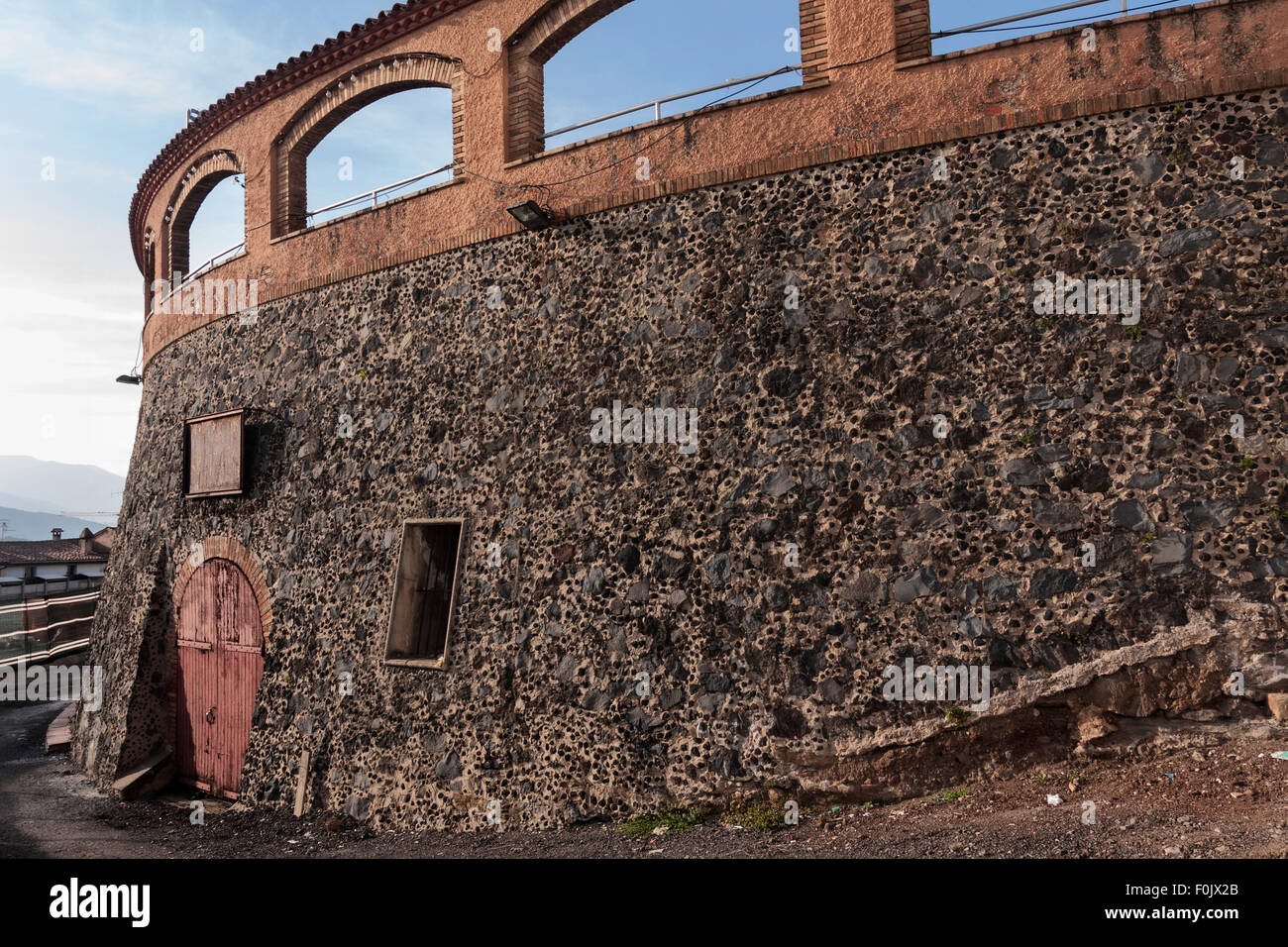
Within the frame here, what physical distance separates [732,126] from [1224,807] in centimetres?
630

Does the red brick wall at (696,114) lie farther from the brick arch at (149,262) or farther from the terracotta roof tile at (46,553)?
the terracotta roof tile at (46,553)

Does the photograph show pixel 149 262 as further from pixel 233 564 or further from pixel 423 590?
pixel 423 590

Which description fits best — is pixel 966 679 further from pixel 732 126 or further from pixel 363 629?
pixel 363 629

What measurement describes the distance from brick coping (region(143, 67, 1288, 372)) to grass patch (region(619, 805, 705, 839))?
5.36 m

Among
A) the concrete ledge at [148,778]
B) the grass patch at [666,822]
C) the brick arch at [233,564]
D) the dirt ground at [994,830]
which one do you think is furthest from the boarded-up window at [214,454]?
the grass patch at [666,822]

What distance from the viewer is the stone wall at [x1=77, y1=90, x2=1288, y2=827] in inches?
240

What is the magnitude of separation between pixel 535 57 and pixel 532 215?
204cm

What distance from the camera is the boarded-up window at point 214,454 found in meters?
11.1

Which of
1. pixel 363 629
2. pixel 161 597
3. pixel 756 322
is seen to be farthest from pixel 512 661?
pixel 161 597

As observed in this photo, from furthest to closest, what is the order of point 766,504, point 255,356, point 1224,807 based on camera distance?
point 255,356 < point 766,504 < point 1224,807

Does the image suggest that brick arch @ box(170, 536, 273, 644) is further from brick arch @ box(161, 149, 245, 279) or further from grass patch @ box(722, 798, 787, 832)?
grass patch @ box(722, 798, 787, 832)

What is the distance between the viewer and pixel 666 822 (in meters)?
6.90

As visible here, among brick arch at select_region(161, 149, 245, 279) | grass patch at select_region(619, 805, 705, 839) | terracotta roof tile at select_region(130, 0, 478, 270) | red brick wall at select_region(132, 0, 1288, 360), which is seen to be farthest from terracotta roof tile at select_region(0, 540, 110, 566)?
grass patch at select_region(619, 805, 705, 839)

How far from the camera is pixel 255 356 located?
11.4 m
